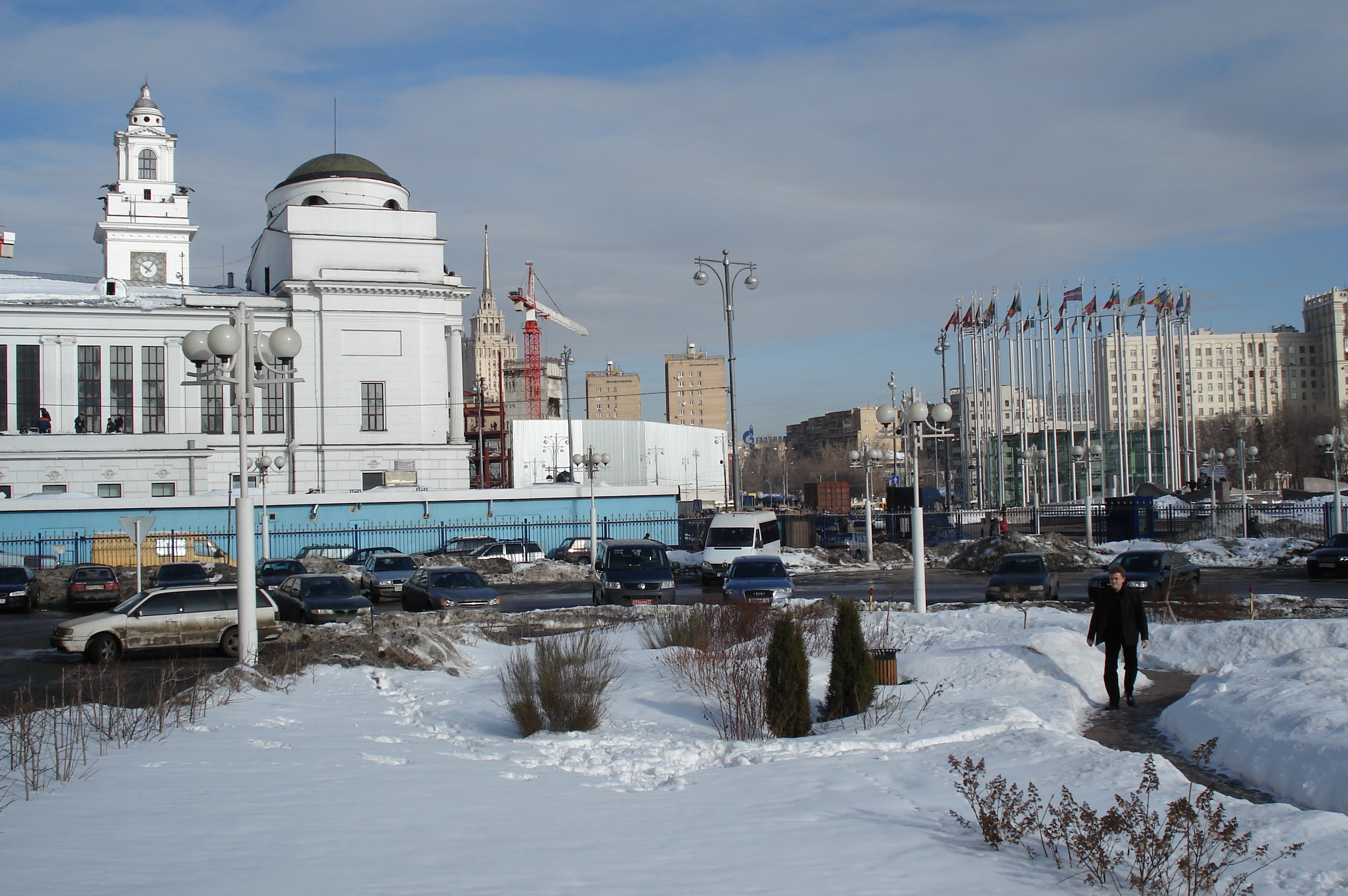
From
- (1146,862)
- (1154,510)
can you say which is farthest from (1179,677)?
(1154,510)

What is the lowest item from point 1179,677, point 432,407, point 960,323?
point 1179,677

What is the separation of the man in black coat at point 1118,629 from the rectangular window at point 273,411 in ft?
181

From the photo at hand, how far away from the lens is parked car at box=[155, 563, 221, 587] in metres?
30.1

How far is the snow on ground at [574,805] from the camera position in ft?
20.6

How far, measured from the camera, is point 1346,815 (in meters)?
7.40

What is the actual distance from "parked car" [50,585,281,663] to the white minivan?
16.2m

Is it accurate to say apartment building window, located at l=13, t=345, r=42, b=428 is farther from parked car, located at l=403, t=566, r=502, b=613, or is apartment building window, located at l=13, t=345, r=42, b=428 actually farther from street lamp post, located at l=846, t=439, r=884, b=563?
street lamp post, located at l=846, t=439, r=884, b=563

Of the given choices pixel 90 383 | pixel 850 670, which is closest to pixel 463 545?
pixel 90 383

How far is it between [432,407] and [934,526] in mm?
30516

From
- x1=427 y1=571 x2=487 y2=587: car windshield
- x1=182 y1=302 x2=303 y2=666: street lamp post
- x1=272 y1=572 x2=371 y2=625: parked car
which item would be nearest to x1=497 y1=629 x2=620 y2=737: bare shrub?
x1=182 y1=302 x2=303 y2=666: street lamp post

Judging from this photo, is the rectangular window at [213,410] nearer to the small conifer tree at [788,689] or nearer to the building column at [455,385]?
the building column at [455,385]

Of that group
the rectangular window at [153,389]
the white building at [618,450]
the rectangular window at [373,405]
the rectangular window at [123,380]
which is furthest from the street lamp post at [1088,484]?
the white building at [618,450]

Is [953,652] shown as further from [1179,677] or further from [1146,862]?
[1146,862]

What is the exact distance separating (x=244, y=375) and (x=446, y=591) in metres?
12.1
